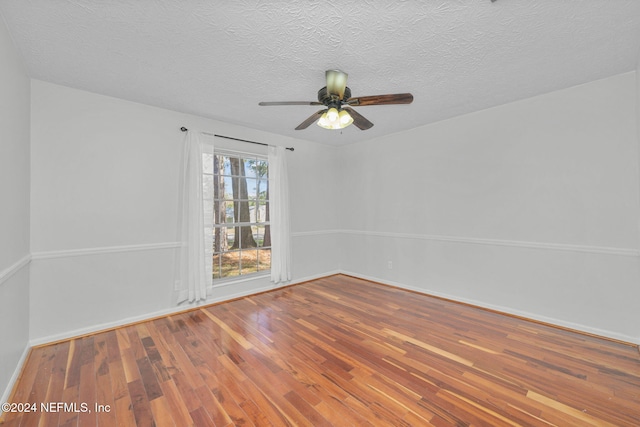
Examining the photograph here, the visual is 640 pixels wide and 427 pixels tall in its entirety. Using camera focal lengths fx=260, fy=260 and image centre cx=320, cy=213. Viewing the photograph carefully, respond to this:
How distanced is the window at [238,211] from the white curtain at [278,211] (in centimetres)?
13

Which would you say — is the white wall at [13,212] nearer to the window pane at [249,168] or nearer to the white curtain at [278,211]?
the window pane at [249,168]

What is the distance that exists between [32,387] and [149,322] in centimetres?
113

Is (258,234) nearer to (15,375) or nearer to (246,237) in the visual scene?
(246,237)

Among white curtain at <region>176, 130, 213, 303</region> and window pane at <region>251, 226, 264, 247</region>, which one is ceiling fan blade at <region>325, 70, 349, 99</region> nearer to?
white curtain at <region>176, 130, 213, 303</region>

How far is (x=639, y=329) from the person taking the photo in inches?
96.0

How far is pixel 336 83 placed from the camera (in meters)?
2.23

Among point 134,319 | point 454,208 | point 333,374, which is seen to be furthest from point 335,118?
point 134,319

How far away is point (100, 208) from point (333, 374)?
2.96m

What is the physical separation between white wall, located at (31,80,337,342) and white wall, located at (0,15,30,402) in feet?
0.52

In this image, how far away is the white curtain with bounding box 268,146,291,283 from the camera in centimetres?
425

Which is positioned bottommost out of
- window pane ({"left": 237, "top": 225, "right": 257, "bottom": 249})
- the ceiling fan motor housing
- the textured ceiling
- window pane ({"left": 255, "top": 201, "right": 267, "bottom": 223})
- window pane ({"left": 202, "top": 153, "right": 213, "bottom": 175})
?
window pane ({"left": 237, "top": 225, "right": 257, "bottom": 249})

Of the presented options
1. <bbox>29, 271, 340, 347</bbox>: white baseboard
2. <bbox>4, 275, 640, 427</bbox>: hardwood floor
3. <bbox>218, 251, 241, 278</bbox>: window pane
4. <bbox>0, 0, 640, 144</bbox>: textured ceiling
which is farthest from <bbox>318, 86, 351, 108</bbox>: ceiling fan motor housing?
<bbox>29, 271, 340, 347</bbox>: white baseboard

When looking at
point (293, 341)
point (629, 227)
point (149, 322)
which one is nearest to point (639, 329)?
point (629, 227)

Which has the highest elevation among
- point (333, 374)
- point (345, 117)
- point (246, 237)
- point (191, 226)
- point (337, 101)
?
point (337, 101)
